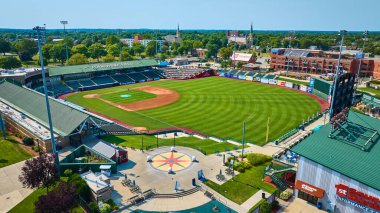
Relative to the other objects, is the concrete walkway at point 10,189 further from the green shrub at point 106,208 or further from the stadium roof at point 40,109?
the green shrub at point 106,208

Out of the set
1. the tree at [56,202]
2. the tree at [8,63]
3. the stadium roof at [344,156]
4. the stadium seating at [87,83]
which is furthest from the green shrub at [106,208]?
the tree at [8,63]

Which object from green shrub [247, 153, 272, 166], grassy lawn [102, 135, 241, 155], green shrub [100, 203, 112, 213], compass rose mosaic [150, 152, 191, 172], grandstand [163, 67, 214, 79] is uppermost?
grandstand [163, 67, 214, 79]

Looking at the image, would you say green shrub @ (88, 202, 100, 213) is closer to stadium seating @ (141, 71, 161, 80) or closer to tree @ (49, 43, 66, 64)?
stadium seating @ (141, 71, 161, 80)

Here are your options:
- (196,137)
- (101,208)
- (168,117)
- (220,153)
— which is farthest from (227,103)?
(101,208)

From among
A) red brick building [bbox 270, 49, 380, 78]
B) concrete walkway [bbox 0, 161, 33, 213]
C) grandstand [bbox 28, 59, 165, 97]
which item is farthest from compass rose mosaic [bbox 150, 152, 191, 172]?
red brick building [bbox 270, 49, 380, 78]

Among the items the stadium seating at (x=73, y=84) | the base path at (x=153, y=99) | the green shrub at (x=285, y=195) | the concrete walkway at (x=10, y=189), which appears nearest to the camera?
the concrete walkway at (x=10, y=189)

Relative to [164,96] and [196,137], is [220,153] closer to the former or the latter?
[196,137]
